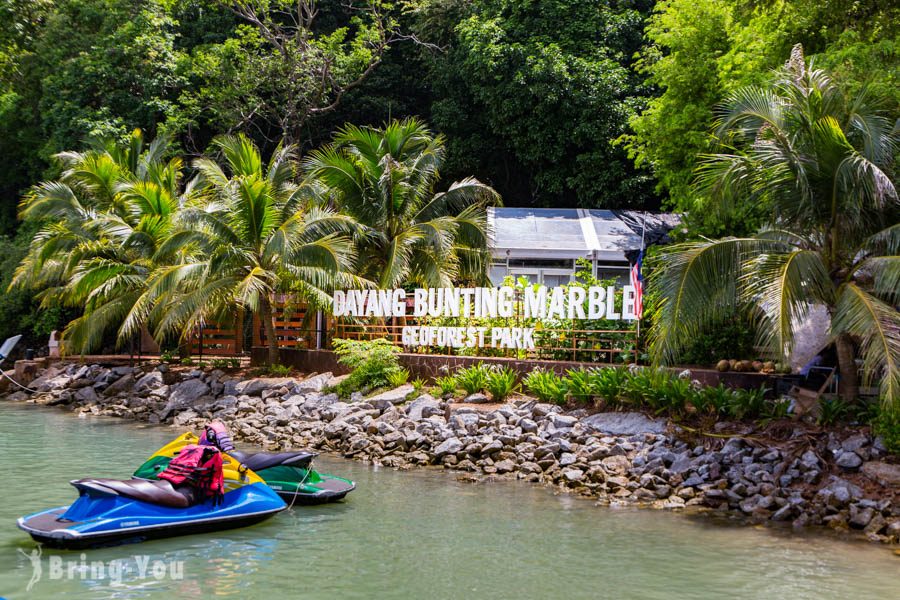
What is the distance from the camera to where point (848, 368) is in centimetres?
→ 1375

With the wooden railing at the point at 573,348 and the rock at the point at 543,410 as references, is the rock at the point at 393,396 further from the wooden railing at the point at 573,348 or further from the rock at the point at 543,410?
the rock at the point at 543,410

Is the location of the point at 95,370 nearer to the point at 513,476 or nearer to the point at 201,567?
the point at 513,476

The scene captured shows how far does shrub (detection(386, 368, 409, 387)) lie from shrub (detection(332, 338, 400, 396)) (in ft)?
0.16

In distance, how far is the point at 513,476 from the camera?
1503 centimetres

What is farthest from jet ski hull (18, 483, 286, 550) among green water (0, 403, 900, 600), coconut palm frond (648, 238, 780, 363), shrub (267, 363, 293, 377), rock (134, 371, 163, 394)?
rock (134, 371, 163, 394)

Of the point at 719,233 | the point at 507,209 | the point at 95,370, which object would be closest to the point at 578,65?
the point at 507,209

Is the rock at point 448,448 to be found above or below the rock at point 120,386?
below

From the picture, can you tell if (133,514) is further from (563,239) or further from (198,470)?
(563,239)

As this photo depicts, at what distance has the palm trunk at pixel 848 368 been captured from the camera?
44.7 feet

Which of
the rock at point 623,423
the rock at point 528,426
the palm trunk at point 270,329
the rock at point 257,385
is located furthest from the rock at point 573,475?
the palm trunk at point 270,329

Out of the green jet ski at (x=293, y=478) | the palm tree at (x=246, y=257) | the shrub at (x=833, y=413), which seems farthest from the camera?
the palm tree at (x=246, y=257)

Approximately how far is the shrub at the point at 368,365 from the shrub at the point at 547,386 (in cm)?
331

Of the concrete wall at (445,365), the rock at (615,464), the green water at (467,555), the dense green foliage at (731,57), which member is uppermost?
the dense green foliage at (731,57)

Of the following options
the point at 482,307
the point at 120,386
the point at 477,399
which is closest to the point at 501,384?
the point at 477,399
